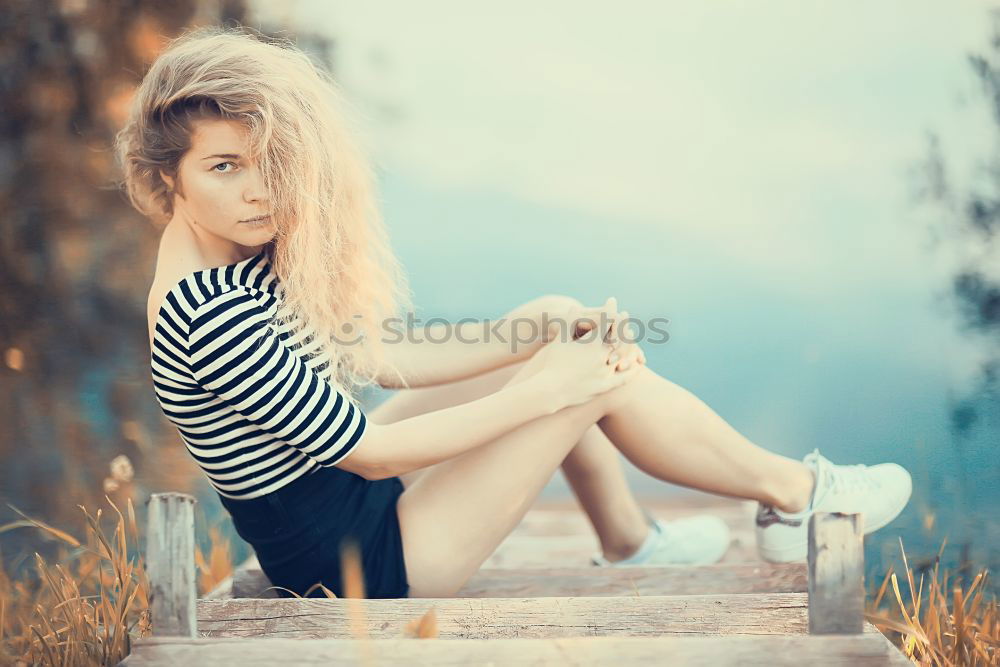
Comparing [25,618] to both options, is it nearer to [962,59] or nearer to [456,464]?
[456,464]

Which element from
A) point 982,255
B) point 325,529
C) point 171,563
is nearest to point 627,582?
point 325,529

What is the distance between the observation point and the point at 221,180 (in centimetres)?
142

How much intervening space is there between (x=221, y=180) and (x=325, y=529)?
0.56 metres

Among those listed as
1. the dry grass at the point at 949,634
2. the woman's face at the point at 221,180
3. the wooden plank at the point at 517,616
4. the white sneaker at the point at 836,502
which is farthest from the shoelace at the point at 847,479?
the woman's face at the point at 221,180

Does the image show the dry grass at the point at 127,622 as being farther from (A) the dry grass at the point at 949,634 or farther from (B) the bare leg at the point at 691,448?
(B) the bare leg at the point at 691,448

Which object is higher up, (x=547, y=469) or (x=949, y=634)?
(x=547, y=469)

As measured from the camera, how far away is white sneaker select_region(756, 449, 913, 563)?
5.60ft

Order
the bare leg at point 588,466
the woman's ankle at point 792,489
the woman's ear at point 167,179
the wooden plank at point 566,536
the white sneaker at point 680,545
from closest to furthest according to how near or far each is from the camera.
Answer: the woman's ear at point 167,179 → the woman's ankle at point 792,489 → the bare leg at point 588,466 → the white sneaker at point 680,545 → the wooden plank at point 566,536

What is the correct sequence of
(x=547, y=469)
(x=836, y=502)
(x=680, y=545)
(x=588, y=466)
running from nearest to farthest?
(x=547, y=469), (x=836, y=502), (x=588, y=466), (x=680, y=545)

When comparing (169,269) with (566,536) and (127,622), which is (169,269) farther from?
(566,536)

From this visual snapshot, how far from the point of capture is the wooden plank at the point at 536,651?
3.99 feet

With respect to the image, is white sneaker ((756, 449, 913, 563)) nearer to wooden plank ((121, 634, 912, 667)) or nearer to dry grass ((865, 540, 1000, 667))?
dry grass ((865, 540, 1000, 667))

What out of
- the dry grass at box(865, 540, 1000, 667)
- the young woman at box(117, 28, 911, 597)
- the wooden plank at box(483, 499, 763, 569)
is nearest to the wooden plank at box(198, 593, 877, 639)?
the young woman at box(117, 28, 911, 597)

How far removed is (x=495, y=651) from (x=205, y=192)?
775 mm
